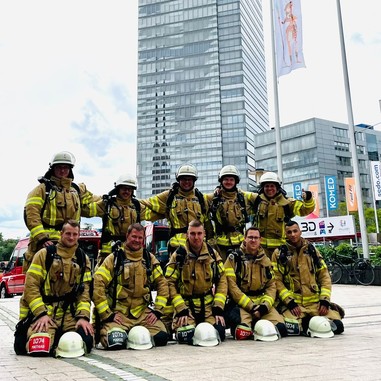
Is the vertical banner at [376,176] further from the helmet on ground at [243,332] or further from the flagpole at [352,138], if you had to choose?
the helmet on ground at [243,332]

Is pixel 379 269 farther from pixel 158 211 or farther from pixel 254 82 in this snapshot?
pixel 254 82

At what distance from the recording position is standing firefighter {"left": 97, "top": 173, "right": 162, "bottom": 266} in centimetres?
649

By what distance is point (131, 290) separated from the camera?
558cm

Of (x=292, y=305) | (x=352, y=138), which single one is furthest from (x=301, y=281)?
(x=352, y=138)

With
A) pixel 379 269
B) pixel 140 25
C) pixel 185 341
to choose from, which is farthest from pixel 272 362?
pixel 140 25

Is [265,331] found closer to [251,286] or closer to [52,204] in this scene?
[251,286]

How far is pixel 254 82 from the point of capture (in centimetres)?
11738

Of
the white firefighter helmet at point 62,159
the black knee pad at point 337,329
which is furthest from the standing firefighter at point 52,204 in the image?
the black knee pad at point 337,329

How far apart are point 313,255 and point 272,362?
8.78 ft

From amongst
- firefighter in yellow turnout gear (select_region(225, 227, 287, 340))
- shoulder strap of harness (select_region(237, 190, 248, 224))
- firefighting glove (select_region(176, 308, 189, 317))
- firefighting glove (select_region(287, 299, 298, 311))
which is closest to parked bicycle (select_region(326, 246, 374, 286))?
shoulder strap of harness (select_region(237, 190, 248, 224))

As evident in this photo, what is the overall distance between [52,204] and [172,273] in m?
1.89

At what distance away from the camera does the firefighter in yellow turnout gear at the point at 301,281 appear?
245 inches

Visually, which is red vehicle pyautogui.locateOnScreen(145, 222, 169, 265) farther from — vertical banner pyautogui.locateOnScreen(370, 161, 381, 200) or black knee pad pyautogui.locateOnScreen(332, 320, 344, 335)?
vertical banner pyautogui.locateOnScreen(370, 161, 381, 200)

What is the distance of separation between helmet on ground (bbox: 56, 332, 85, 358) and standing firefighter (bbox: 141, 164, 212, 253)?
2210 mm
